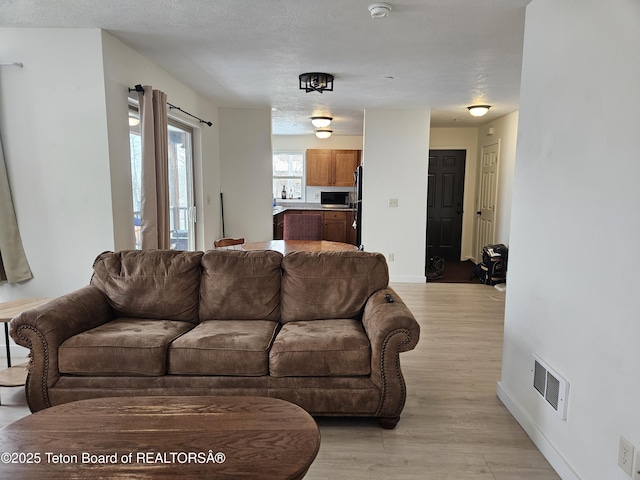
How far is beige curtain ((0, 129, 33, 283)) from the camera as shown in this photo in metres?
3.00

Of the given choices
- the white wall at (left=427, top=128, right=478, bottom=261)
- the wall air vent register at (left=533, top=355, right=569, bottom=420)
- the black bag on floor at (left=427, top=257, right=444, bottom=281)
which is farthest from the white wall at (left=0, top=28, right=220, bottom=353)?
the white wall at (left=427, top=128, right=478, bottom=261)

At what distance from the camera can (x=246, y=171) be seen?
5.76 meters

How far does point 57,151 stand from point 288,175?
633cm

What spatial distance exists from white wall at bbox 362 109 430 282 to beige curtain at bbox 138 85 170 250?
2.96 metres

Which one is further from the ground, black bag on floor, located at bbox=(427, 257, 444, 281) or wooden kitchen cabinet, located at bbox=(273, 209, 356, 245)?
wooden kitchen cabinet, located at bbox=(273, 209, 356, 245)

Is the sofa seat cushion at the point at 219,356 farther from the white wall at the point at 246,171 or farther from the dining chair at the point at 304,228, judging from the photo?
the white wall at the point at 246,171

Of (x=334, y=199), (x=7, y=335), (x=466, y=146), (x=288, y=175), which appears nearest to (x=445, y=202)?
(x=466, y=146)

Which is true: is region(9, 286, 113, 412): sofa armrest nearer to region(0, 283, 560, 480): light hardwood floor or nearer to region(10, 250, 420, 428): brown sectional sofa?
region(10, 250, 420, 428): brown sectional sofa

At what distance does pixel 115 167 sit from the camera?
3.08m

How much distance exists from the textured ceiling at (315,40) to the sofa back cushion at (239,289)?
5.00ft

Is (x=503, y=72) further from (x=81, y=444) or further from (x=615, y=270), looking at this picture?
(x=81, y=444)

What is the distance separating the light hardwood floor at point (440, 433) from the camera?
1959mm

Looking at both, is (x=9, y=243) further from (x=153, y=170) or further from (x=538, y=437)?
(x=538, y=437)

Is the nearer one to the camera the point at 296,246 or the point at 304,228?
the point at 296,246
